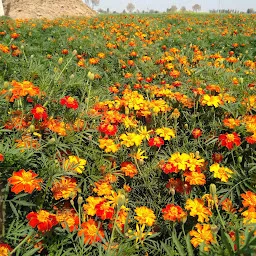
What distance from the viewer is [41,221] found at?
142cm

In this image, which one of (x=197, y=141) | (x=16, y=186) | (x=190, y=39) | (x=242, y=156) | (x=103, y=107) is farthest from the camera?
(x=190, y=39)

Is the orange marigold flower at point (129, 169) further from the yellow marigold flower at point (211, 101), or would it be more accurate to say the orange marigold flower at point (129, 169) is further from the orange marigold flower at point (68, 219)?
the yellow marigold flower at point (211, 101)

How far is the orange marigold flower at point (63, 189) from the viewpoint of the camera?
5.32ft

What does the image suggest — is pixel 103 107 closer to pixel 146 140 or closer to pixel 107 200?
pixel 146 140

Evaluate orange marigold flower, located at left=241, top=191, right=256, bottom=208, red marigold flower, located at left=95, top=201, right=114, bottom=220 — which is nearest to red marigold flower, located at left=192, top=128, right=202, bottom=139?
orange marigold flower, located at left=241, top=191, right=256, bottom=208

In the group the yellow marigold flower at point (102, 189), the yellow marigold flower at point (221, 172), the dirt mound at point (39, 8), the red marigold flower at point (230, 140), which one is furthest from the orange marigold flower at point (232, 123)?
the dirt mound at point (39, 8)

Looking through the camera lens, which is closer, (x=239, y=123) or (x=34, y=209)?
(x=34, y=209)

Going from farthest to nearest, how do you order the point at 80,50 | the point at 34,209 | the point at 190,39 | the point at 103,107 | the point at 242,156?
the point at 190,39 < the point at 80,50 < the point at 103,107 < the point at 242,156 < the point at 34,209

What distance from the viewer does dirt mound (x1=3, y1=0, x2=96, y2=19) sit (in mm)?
17781

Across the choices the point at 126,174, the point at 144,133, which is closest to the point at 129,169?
the point at 126,174

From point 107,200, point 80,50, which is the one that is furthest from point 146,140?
point 80,50

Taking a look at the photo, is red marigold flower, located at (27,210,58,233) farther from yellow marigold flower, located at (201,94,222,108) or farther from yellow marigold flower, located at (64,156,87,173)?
yellow marigold flower, located at (201,94,222,108)

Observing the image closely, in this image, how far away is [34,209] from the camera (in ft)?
5.42

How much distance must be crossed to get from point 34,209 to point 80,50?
3331 mm
